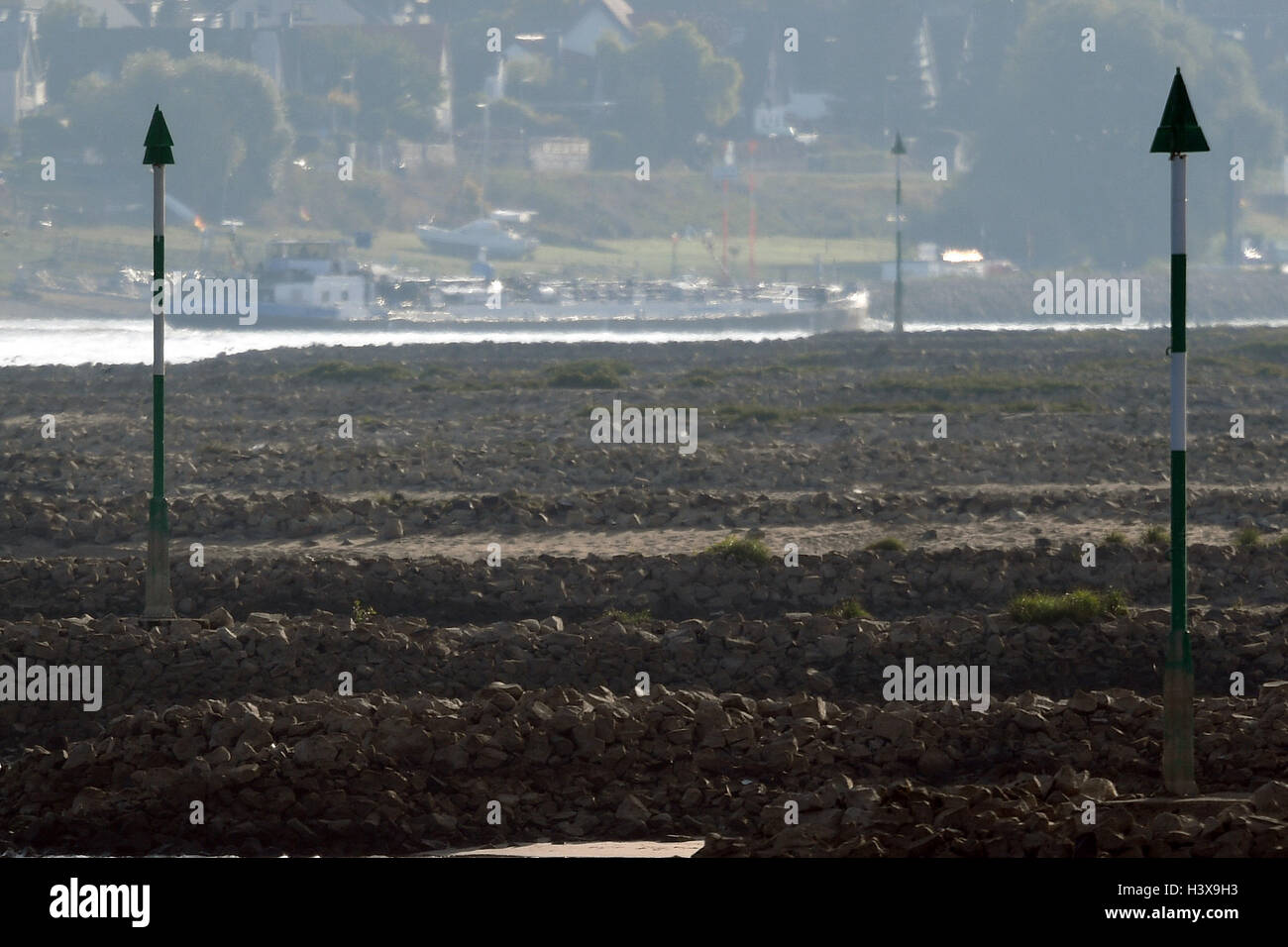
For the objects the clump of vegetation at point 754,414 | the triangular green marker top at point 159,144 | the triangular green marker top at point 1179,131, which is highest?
the triangular green marker top at point 159,144

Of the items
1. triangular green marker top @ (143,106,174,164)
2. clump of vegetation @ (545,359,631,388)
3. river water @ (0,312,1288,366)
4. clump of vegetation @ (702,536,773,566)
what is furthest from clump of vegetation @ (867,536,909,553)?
river water @ (0,312,1288,366)

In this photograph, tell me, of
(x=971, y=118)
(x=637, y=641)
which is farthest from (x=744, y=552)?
(x=971, y=118)

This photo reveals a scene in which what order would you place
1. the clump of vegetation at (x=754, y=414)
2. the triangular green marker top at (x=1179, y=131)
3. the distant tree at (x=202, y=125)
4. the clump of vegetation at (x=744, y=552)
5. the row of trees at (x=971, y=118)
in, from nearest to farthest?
1. the triangular green marker top at (x=1179, y=131)
2. the clump of vegetation at (x=744, y=552)
3. the clump of vegetation at (x=754, y=414)
4. the distant tree at (x=202, y=125)
5. the row of trees at (x=971, y=118)

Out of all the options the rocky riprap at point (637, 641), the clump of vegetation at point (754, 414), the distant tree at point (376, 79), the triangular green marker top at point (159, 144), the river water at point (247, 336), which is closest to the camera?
the rocky riprap at point (637, 641)

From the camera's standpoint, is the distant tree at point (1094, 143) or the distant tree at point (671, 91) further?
the distant tree at point (671, 91)

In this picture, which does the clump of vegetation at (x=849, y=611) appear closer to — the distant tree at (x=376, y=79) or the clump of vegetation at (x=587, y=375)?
the clump of vegetation at (x=587, y=375)

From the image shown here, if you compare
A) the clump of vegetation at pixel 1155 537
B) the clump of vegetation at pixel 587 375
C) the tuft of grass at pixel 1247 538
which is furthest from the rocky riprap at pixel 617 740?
the clump of vegetation at pixel 587 375
